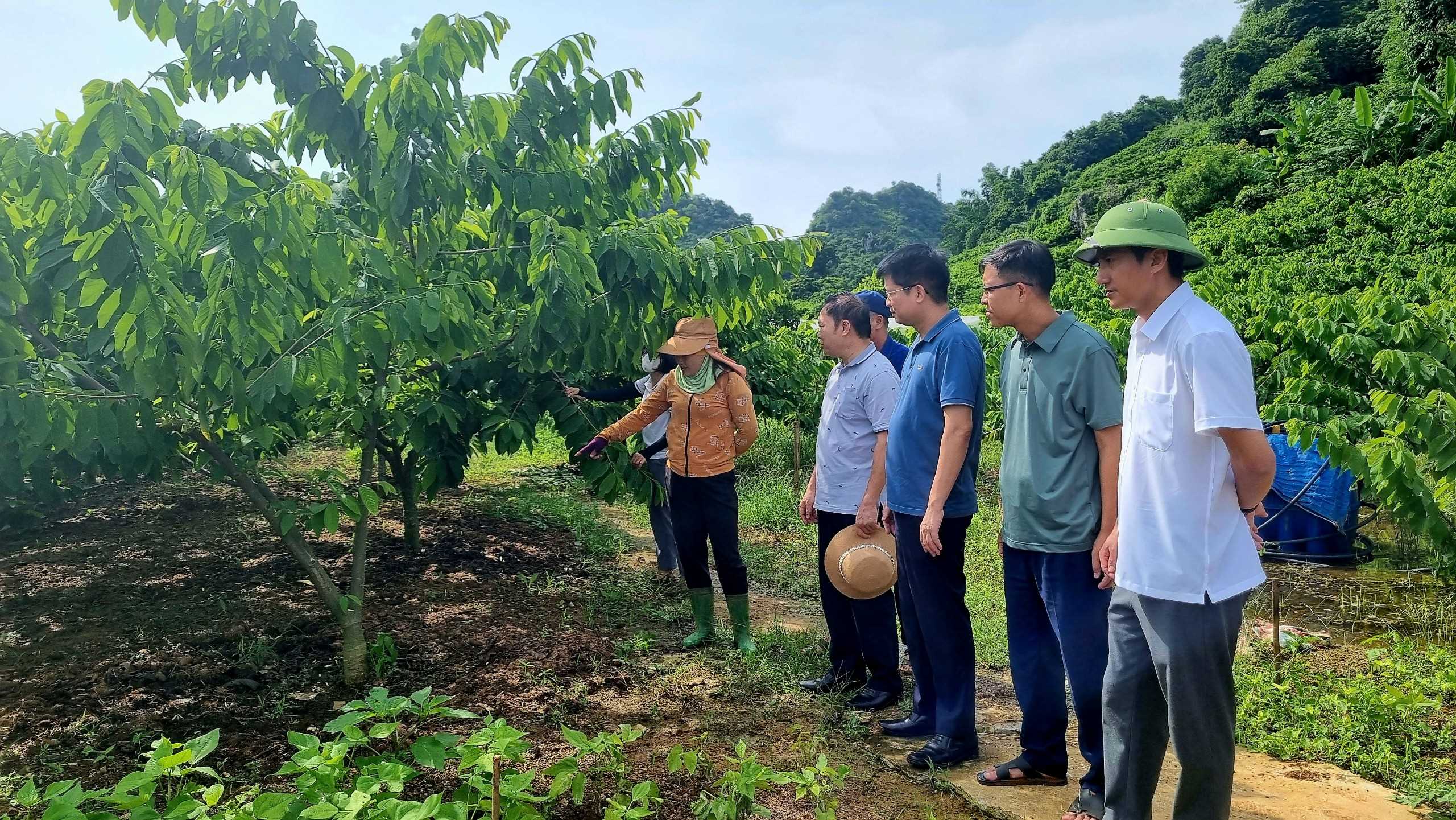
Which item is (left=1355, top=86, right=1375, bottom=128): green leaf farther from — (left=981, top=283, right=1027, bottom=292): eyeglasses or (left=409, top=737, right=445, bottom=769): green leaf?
(left=409, top=737, right=445, bottom=769): green leaf

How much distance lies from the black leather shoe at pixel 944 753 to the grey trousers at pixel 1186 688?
85cm

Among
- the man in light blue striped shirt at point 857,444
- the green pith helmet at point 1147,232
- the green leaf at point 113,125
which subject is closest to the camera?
the green pith helmet at point 1147,232

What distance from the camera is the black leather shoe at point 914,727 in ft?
11.0

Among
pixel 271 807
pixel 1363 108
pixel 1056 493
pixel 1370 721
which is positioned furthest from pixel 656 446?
pixel 1363 108

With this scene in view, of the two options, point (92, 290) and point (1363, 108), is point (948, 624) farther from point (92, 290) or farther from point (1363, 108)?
point (1363, 108)

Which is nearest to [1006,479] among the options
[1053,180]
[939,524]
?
[939,524]

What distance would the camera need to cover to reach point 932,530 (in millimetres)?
2934

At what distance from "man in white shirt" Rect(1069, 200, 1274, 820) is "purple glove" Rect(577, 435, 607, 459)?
2441 millimetres

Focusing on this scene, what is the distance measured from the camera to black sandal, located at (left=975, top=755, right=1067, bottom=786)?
9.48 ft

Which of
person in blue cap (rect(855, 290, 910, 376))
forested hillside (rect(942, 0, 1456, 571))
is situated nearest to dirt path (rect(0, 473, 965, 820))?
person in blue cap (rect(855, 290, 910, 376))

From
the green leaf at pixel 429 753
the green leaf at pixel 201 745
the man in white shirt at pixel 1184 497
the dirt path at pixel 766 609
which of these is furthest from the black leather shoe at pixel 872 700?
the green leaf at pixel 201 745

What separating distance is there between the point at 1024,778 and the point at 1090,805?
0.29m

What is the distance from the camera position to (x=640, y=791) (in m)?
2.14

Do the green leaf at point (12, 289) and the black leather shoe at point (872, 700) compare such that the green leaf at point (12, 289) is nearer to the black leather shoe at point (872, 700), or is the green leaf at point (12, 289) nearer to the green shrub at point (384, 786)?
the green shrub at point (384, 786)
